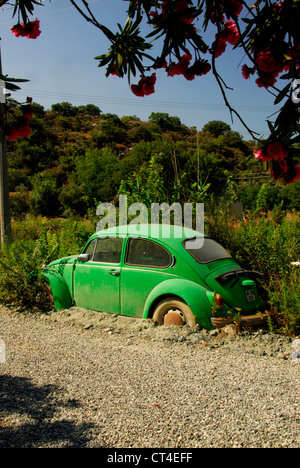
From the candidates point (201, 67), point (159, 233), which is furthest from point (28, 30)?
point (159, 233)

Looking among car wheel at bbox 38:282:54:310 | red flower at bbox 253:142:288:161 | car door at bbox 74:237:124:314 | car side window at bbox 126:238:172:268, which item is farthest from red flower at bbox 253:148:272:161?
car wheel at bbox 38:282:54:310

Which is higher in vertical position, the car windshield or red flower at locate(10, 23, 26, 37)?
red flower at locate(10, 23, 26, 37)

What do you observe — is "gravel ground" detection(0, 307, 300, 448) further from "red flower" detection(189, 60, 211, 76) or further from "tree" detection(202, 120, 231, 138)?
"tree" detection(202, 120, 231, 138)

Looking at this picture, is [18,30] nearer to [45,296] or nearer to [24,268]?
[24,268]

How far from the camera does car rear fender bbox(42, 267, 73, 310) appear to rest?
602 centimetres

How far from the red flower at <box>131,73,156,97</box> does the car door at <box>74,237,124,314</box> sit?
2.98 m

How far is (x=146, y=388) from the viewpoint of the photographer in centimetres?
331

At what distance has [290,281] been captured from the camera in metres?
5.18

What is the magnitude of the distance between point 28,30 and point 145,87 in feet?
3.54

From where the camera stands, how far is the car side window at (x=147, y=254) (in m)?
5.05

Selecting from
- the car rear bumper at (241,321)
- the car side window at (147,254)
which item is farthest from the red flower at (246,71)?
the car rear bumper at (241,321)

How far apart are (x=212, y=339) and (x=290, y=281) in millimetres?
1501

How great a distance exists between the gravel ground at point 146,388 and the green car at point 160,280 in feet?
0.80

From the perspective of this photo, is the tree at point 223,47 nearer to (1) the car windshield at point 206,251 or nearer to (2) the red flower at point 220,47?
(2) the red flower at point 220,47
